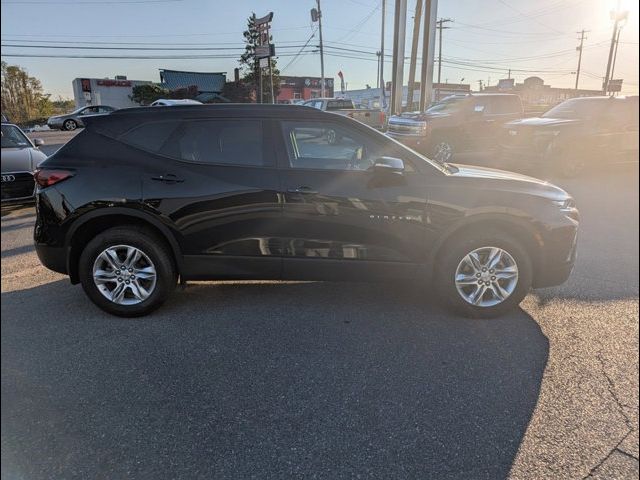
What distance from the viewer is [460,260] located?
3.69 meters

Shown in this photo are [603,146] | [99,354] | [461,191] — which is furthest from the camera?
[461,191]

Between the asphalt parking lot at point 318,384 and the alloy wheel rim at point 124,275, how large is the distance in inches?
8.5

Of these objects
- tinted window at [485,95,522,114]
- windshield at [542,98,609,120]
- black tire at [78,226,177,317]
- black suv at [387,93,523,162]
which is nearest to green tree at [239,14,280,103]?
black tire at [78,226,177,317]

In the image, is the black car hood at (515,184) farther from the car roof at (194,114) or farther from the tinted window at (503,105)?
the tinted window at (503,105)

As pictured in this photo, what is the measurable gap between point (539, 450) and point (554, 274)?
1851 millimetres

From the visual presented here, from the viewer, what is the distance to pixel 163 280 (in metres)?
3.58

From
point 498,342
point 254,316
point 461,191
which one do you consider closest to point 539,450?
point 498,342

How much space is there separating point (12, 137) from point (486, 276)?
11.2ft

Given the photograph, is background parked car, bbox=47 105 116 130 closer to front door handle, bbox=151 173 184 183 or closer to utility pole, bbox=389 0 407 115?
front door handle, bbox=151 173 184 183

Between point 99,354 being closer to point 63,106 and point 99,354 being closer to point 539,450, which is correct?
point 63,106

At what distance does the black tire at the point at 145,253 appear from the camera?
3449 mm

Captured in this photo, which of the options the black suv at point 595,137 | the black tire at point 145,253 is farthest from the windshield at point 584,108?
the black tire at point 145,253

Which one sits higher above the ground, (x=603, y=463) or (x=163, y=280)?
(x=163, y=280)

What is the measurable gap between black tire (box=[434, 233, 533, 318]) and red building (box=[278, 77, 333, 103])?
178 centimetres
